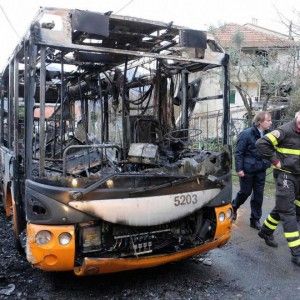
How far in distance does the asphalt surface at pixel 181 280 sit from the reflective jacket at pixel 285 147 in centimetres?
111

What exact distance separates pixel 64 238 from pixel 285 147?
2.75 meters

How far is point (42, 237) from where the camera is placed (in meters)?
3.47

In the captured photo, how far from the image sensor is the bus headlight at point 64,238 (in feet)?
11.4

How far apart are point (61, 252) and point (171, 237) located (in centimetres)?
110

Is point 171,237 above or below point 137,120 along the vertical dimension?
below

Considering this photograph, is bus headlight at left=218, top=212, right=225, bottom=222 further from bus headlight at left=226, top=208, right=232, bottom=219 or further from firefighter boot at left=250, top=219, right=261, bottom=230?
firefighter boot at left=250, top=219, right=261, bottom=230

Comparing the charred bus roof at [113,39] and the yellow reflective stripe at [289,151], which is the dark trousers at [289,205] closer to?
the yellow reflective stripe at [289,151]

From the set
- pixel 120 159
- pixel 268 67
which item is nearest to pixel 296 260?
pixel 120 159

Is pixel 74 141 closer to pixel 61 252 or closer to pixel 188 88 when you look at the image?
pixel 188 88

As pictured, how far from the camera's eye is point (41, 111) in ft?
12.0

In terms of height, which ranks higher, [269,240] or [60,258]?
[60,258]

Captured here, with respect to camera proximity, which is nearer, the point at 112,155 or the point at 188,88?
the point at 112,155

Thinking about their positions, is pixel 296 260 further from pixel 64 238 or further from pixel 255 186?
pixel 64 238

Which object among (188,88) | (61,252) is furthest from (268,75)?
(61,252)
